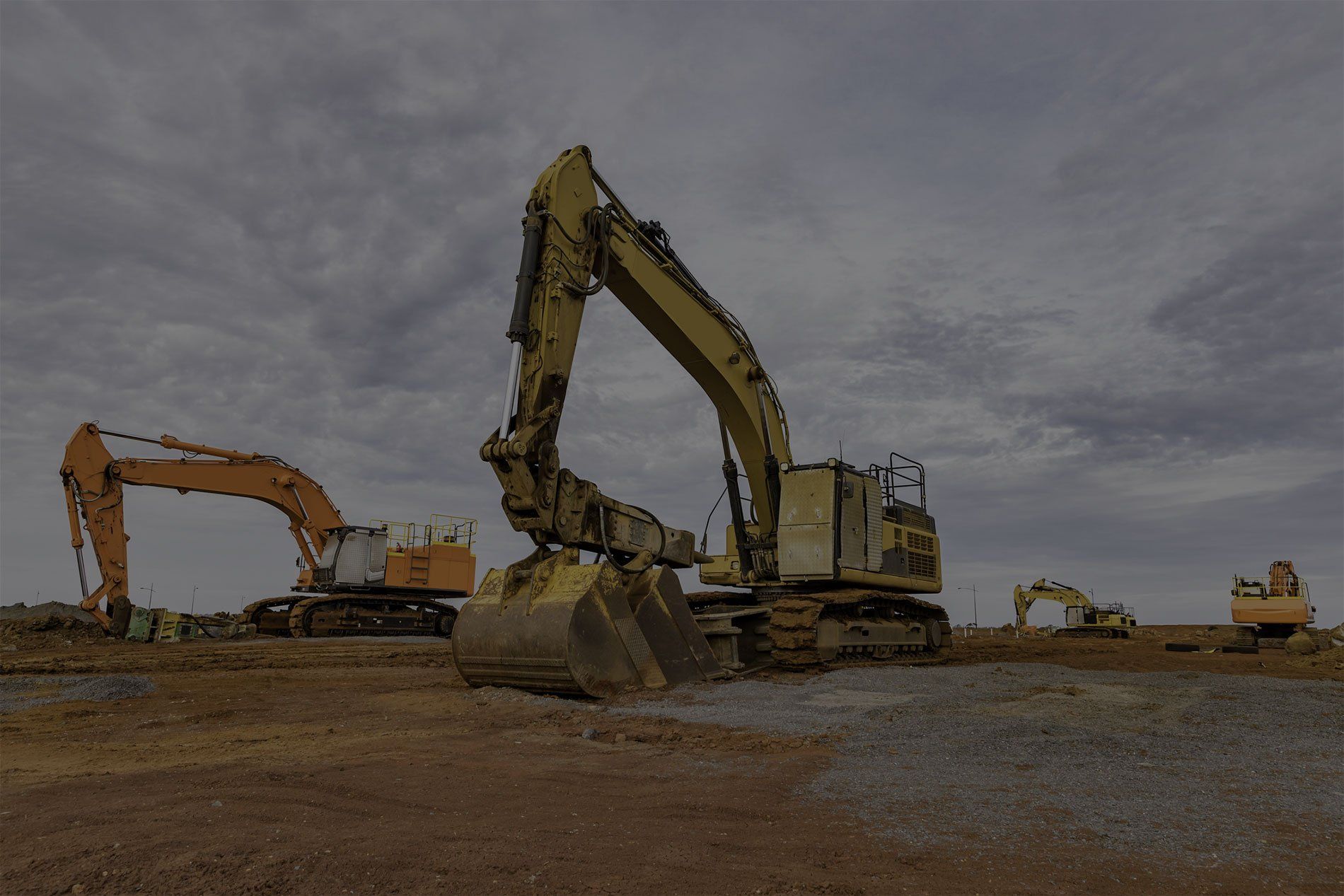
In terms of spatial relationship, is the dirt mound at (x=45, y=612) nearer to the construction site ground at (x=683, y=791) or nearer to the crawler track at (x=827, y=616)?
the construction site ground at (x=683, y=791)

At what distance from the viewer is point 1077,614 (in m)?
31.9

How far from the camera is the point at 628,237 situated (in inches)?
410

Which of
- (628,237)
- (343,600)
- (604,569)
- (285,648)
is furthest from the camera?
(343,600)

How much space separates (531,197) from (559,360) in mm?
1880

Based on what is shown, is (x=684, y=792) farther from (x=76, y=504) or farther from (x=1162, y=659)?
(x=76, y=504)

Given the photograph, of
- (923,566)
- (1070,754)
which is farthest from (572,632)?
(923,566)

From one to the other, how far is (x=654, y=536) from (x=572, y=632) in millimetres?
2444

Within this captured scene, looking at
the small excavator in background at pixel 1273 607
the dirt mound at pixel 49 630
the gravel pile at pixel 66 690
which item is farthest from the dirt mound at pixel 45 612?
Result: the small excavator in background at pixel 1273 607

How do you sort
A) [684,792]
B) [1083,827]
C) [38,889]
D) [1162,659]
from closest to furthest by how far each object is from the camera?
[38,889], [1083,827], [684,792], [1162,659]

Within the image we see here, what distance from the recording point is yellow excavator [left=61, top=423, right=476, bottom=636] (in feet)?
65.6

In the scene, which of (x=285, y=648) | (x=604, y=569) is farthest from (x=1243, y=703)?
(x=285, y=648)

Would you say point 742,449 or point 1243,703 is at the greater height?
point 742,449

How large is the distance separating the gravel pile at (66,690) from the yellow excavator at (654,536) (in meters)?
4.07

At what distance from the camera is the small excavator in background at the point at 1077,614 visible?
31.8 meters
